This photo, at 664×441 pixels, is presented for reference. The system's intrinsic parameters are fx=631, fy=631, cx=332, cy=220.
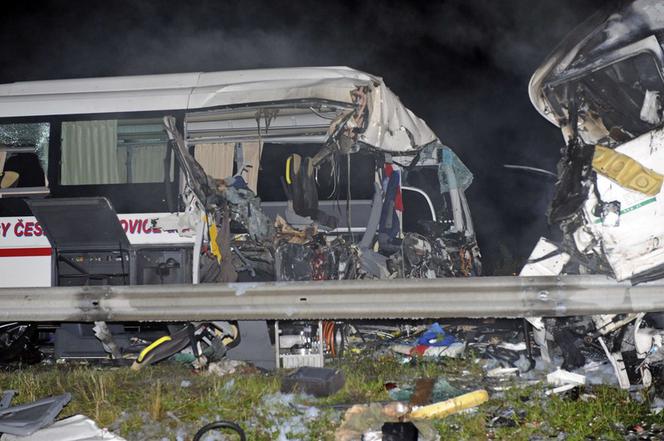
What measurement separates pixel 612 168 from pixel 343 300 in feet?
6.96

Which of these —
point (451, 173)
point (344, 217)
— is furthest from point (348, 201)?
point (451, 173)

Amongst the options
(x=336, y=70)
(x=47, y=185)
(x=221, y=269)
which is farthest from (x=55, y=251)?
(x=336, y=70)

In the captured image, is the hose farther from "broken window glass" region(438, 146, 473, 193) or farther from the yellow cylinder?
"broken window glass" region(438, 146, 473, 193)

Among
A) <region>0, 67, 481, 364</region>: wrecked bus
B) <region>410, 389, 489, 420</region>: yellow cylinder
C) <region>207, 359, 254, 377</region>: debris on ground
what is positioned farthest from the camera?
<region>0, 67, 481, 364</region>: wrecked bus

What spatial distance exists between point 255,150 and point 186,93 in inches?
36.8

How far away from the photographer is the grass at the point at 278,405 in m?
3.77

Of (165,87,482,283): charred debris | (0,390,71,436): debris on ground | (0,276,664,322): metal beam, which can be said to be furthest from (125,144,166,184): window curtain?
(0,390,71,436): debris on ground

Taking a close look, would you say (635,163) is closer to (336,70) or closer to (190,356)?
(336,70)

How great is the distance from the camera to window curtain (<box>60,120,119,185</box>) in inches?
258

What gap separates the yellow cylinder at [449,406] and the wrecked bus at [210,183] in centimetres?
254

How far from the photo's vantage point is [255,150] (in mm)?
6859

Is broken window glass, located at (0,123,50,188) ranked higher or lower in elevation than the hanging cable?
higher

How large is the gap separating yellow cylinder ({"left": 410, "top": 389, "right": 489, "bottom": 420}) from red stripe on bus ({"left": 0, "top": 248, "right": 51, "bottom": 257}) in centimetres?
421

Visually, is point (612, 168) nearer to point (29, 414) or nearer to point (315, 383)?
point (315, 383)
